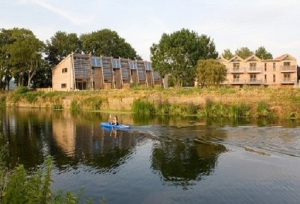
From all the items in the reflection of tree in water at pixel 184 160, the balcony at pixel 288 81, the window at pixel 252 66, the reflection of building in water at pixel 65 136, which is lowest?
the reflection of tree in water at pixel 184 160

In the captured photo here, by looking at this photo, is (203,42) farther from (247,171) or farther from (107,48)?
(247,171)

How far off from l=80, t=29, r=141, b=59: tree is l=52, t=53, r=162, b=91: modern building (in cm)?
1426

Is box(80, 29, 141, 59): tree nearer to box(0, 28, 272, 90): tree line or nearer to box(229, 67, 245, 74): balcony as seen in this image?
box(0, 28, 272, 90): tree line

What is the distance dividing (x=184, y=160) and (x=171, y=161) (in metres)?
0.97

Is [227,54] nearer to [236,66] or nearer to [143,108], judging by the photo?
[236,66]

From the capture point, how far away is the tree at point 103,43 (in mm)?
103625

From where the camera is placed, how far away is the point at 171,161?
23000 mm

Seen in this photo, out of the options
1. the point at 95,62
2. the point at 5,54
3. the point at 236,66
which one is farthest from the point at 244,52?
the point at 5,54

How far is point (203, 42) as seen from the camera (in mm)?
82438

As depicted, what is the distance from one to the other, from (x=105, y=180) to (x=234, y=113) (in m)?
34.8

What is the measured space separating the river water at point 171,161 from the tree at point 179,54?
4173 centimetres

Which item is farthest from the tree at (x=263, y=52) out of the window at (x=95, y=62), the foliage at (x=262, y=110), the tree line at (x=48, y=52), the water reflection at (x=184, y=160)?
the water reflection at (x=184, y=160)

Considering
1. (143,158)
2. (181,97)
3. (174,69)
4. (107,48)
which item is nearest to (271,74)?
(174,69)

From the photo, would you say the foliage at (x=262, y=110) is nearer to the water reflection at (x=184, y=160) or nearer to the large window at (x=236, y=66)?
the water reflection at (x=184, y=160)
